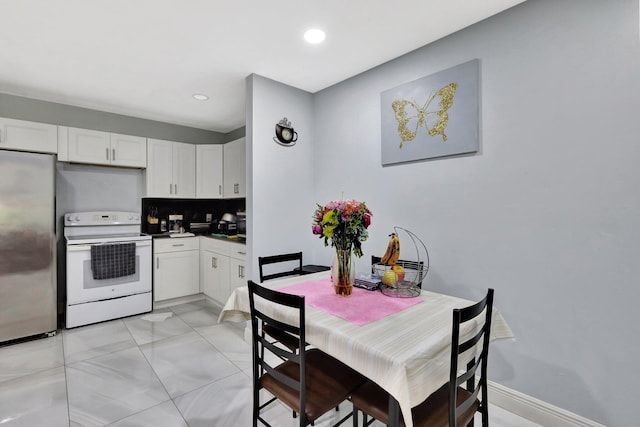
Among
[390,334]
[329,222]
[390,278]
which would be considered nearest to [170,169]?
[329,222]

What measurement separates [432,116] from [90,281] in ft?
12.5

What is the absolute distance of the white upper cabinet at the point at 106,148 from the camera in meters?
3.36

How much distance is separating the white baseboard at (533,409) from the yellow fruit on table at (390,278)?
108 centimetres

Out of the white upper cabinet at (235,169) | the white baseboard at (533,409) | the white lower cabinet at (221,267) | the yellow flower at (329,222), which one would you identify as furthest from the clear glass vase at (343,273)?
the white upper cabinet at (235,169)

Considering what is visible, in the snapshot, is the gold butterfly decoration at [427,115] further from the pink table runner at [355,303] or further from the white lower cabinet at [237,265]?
the white lower cabinet at [237,265]

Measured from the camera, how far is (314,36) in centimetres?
220

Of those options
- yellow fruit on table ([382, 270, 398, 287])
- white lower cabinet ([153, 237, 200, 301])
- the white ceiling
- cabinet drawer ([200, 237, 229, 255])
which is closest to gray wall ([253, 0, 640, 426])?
the white ceiling

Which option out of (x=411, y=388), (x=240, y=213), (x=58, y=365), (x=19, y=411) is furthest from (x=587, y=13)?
(x=58, y=365)

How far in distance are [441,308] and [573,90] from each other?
1440mm

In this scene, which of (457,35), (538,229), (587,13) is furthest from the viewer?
(457,35)

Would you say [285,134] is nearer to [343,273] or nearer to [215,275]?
[343,273]

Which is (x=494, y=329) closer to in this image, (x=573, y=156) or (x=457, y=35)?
(x=573, y=156)

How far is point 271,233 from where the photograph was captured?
291 centimetres

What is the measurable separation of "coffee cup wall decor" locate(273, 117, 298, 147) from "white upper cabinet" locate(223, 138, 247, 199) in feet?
3.51
